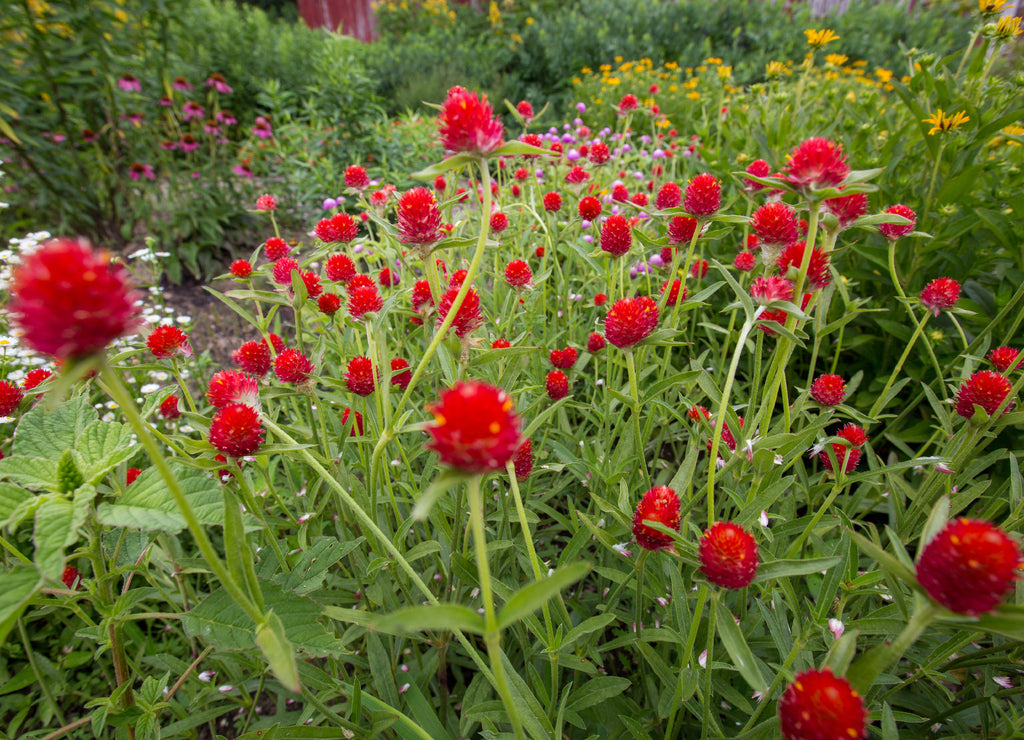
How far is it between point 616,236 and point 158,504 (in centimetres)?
128

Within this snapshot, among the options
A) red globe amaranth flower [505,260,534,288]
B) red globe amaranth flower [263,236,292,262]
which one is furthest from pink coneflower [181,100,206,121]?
red globe amaranth flower [505,260,534,288]

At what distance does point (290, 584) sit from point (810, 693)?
0.93 meters

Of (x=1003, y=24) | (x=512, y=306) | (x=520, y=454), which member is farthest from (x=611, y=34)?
(x=520, y=454)

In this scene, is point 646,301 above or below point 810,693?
above

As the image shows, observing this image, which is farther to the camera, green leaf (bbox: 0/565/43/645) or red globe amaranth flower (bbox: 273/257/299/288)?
red globe amaranth flower (bbox: 273/257/299/288)

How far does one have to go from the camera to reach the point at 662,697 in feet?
3.78

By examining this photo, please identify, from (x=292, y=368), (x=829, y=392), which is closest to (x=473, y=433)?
(x=292, y=368)

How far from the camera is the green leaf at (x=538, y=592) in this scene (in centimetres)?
61

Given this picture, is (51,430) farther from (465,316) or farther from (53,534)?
(465,316)

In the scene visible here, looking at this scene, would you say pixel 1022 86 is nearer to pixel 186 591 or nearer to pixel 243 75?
pixel 186 591

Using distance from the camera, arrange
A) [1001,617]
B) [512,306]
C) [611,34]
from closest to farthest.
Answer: [1001,617], [512,306], [611,34]

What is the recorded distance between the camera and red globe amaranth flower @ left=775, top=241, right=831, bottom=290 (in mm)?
1264

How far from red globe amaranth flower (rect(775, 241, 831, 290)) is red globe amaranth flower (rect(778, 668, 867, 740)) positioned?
2.86 ft

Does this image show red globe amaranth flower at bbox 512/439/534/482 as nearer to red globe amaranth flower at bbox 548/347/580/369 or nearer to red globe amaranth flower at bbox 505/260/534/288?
red globe amaranth flower at bbox 548/347/580/369
